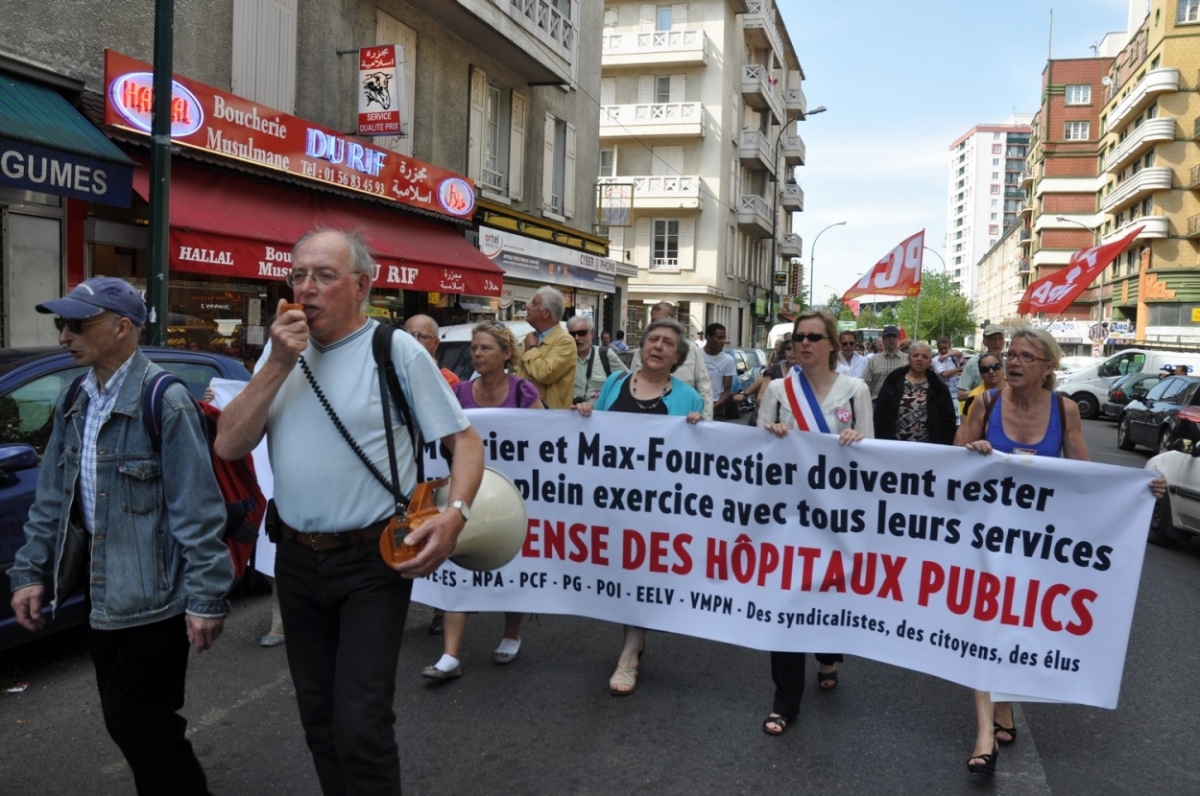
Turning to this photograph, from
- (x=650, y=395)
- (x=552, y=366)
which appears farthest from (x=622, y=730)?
(x=552, y=366)

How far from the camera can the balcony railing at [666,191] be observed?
3862 cm

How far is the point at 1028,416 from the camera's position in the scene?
4523 mm

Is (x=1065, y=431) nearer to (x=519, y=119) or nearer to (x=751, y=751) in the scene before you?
(x=751, y=751)

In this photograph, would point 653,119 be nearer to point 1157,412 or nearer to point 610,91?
point 610,91

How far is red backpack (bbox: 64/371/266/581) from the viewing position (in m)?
2.79

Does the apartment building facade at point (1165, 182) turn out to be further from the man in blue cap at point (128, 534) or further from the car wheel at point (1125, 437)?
the man in blue cap at point (128, 534)

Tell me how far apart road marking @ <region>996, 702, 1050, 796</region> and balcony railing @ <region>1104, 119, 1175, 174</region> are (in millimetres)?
57092

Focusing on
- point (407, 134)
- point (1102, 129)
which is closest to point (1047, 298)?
point (407, 134)

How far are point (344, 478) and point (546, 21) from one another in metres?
19.4

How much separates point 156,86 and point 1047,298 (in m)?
12.5

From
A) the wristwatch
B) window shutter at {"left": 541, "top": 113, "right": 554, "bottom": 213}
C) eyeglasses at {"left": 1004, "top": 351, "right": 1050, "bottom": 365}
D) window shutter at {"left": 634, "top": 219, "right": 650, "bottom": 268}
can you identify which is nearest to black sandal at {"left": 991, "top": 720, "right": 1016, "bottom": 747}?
eyeglasses at {"left": 1004, "top": 351, "right": 1050, "bottom": 365}

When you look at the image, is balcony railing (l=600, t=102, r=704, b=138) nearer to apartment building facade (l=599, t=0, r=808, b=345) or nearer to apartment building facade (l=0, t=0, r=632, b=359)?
apartment building facade (l=599, t=0, r=808, b=345)

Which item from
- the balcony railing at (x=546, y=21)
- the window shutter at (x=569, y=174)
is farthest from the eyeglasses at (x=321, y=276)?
the window shutter at (x=569, y=174)

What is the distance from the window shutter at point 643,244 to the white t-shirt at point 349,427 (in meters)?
38.6
